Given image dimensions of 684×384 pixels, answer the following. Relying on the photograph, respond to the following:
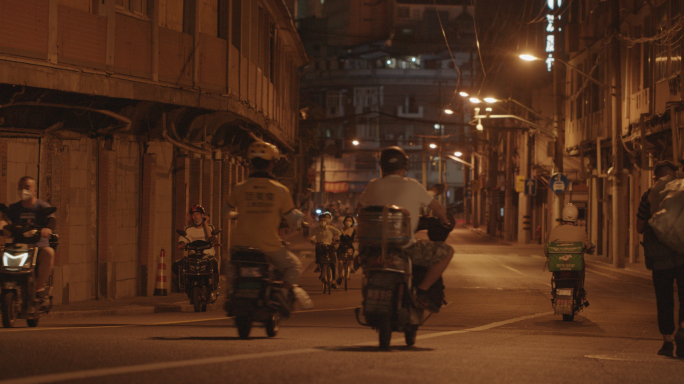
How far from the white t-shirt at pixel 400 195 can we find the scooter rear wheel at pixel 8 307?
4.76 m

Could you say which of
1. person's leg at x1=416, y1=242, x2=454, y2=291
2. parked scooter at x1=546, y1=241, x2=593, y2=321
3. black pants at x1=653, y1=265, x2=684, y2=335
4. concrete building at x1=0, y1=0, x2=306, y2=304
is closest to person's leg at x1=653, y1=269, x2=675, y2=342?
black pants at x1=653, y1=265, x2=684, y2=335

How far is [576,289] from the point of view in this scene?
41.8ft

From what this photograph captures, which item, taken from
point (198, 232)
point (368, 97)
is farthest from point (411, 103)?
point (198, 232)

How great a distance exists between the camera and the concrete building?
45.1 feet

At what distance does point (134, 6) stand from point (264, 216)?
940cm

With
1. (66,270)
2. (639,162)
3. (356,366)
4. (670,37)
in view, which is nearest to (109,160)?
(66,270)

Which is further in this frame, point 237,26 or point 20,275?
point 237,26

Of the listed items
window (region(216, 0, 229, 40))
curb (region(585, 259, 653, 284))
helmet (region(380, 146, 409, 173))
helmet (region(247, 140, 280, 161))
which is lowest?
curb (region(585, 259, 653, 284))

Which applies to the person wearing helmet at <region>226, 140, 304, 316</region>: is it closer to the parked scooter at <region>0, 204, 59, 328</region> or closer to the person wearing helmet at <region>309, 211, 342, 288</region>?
the parked scooter at <region>0, 204, 59, 328</region>

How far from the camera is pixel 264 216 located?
806 cm

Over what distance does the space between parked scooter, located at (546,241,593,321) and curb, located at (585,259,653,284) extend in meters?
9.70

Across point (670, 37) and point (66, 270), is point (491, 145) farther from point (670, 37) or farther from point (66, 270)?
point (66, 270)

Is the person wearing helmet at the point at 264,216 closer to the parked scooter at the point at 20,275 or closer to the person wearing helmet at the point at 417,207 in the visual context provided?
the person wearing helmet at the point at 417,207

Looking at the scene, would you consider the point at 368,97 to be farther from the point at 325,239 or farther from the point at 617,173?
the point at 325,239
